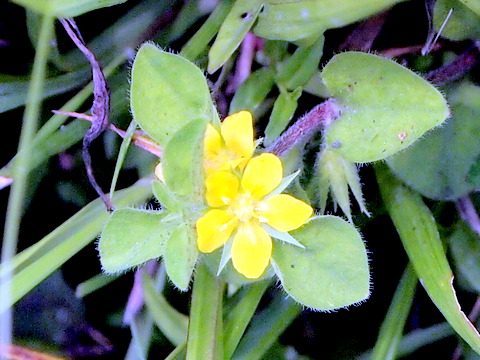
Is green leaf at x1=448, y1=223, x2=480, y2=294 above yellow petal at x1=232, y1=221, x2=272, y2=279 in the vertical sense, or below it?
below

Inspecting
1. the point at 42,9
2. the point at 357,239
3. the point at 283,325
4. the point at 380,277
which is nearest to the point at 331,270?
the point at 357,239

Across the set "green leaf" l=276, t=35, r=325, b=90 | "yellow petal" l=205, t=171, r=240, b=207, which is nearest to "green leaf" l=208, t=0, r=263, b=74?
"green leaf" l=276, t=35, r=325, b=90

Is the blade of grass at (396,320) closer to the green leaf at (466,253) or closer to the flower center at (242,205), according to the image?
the green leaf at (466,253)

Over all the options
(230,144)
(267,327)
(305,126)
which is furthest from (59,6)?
(267,327)

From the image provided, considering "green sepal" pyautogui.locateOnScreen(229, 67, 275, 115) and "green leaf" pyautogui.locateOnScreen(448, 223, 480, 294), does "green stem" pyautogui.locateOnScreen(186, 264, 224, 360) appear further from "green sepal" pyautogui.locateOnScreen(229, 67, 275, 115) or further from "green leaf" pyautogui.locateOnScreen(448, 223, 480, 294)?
"green leaf" pyautogui.locateOnScreen(448, 223, 480, 294)

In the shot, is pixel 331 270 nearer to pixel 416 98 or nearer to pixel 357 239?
pixel 357 239

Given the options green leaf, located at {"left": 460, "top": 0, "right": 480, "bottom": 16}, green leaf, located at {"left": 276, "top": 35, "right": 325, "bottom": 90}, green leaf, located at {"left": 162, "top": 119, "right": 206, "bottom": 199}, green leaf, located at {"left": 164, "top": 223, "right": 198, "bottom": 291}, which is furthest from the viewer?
green leaf, located at {"left": 276, "top": 35, "right": 325, "bottom": 90}

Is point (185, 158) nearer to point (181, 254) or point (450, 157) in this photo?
point (181, 254)
